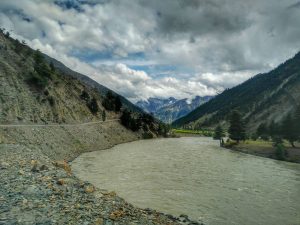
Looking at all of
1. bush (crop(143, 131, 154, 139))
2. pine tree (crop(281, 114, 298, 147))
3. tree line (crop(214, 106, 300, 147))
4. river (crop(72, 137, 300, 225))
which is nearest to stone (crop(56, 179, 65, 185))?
river (crop(72, 137, 300, 225))

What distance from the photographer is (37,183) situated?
28078 millimetres

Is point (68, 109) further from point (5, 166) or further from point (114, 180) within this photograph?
point (5, 166)

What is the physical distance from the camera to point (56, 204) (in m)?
22.9

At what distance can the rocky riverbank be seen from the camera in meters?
20.3

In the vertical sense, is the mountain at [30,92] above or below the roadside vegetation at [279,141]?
above

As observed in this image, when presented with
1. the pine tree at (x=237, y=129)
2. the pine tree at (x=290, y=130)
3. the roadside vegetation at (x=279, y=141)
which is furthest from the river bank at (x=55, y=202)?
the pine tree at (x=237, y=129)

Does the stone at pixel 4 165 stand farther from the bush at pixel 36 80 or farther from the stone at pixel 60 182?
the bush at pixel 36 80

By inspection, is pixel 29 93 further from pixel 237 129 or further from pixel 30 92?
pixel 237 129

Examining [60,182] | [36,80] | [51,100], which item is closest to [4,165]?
[60,182]

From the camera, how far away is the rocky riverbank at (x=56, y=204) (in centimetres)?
2028

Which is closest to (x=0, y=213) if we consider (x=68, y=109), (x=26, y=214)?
(x=26, y=214)

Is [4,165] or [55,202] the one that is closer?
[55,202]

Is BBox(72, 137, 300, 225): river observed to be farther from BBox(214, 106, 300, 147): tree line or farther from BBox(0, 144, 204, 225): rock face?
BBox(214, 106, 300, 147): tree line

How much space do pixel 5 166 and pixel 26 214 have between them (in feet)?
53.4
